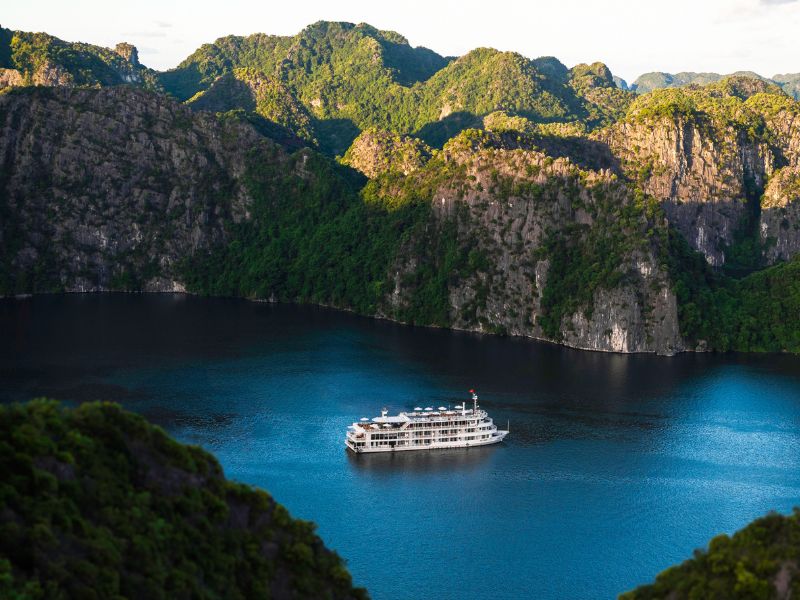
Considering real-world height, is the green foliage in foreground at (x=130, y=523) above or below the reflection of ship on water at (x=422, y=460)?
above

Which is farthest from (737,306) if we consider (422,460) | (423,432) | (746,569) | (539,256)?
(746,569)

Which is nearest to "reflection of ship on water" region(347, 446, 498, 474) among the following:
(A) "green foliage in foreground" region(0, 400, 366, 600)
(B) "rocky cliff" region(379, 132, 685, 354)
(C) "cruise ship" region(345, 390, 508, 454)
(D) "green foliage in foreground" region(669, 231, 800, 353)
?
(C) "cruise ship" region(345, 390, 508, 454)

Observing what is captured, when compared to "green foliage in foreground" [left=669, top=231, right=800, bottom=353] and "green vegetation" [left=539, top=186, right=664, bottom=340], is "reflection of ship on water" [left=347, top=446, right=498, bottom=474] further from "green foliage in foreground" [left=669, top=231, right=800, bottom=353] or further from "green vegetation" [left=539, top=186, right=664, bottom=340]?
"green foliage in foreground" [left=669, top=231, right=800, bottom=353]

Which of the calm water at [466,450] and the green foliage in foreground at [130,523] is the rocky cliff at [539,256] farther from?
the green foliage in foreground at [130,523]

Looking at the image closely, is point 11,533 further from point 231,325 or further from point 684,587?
point 231,325

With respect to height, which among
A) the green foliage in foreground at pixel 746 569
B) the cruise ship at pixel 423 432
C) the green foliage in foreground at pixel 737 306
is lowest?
the cruise ship at pixel 423 432

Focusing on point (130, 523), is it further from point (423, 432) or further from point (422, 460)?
point (423, 432)

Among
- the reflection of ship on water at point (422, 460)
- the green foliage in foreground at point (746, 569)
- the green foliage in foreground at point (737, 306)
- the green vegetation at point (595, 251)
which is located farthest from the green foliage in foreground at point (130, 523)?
the green vegetation at point (595, 251)
